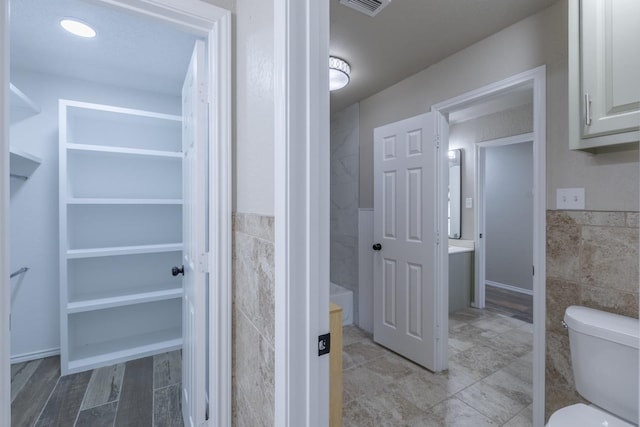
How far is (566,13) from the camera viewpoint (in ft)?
5.21

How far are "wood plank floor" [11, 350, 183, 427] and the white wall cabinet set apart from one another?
2658mm

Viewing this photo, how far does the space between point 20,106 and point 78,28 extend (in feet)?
2.61

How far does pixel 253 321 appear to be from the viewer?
1.03 metres

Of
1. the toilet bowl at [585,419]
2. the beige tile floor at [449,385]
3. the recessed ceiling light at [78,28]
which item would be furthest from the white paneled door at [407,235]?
the recessed ceiling light at [78,28]

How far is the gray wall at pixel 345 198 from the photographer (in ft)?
10.9

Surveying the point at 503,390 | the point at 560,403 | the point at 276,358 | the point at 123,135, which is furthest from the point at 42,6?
the point at 503,390

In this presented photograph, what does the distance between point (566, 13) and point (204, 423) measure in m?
2.70

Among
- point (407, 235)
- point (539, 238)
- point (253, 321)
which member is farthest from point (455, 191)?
point (253, 321)

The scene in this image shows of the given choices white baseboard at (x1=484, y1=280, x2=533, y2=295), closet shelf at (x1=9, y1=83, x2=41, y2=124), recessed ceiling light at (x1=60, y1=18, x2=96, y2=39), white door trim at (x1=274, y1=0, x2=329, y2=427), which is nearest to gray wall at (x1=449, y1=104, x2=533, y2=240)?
white baseboard at (x1=484, y1=280, x2=533, y2=295)

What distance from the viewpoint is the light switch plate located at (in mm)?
1551

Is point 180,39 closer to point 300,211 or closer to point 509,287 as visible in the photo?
point 300,211

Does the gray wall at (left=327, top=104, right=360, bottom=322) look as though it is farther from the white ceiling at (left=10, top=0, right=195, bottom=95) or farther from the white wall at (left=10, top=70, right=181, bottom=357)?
the white wall at (left=10, top=70, right=181, bottom=357)

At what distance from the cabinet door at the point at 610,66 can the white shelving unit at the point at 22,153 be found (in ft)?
10.3

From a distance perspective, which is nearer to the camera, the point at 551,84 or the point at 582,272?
the point at 582,272
